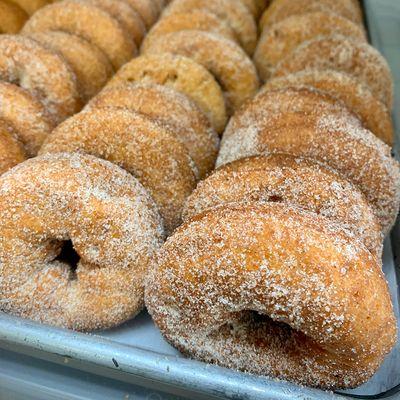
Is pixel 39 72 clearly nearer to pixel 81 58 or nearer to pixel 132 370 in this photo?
pixel 81 58

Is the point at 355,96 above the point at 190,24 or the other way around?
the other way around

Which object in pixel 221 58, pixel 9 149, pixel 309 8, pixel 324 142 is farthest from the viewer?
pixel 309 8

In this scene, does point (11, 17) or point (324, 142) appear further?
point (11, 17)

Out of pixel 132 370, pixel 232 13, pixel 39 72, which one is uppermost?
pixel 39 72

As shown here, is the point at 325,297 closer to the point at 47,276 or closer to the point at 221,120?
the point at 47,276

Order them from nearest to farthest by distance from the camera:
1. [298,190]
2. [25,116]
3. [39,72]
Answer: [298,190], [25,116], [39,72]

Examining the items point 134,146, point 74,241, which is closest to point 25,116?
point 134,146

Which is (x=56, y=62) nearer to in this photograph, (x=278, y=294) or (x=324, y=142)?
(x=324, y=142)

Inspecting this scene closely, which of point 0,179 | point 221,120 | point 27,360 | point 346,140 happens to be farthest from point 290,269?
point 221,120

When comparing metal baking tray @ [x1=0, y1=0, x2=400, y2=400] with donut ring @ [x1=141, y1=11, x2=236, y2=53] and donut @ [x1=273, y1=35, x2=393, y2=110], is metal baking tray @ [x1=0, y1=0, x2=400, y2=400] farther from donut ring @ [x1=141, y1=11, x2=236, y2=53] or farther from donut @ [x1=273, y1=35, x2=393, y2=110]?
donut ring @ [x1=141, y1=11, x2=236, y2=53]
